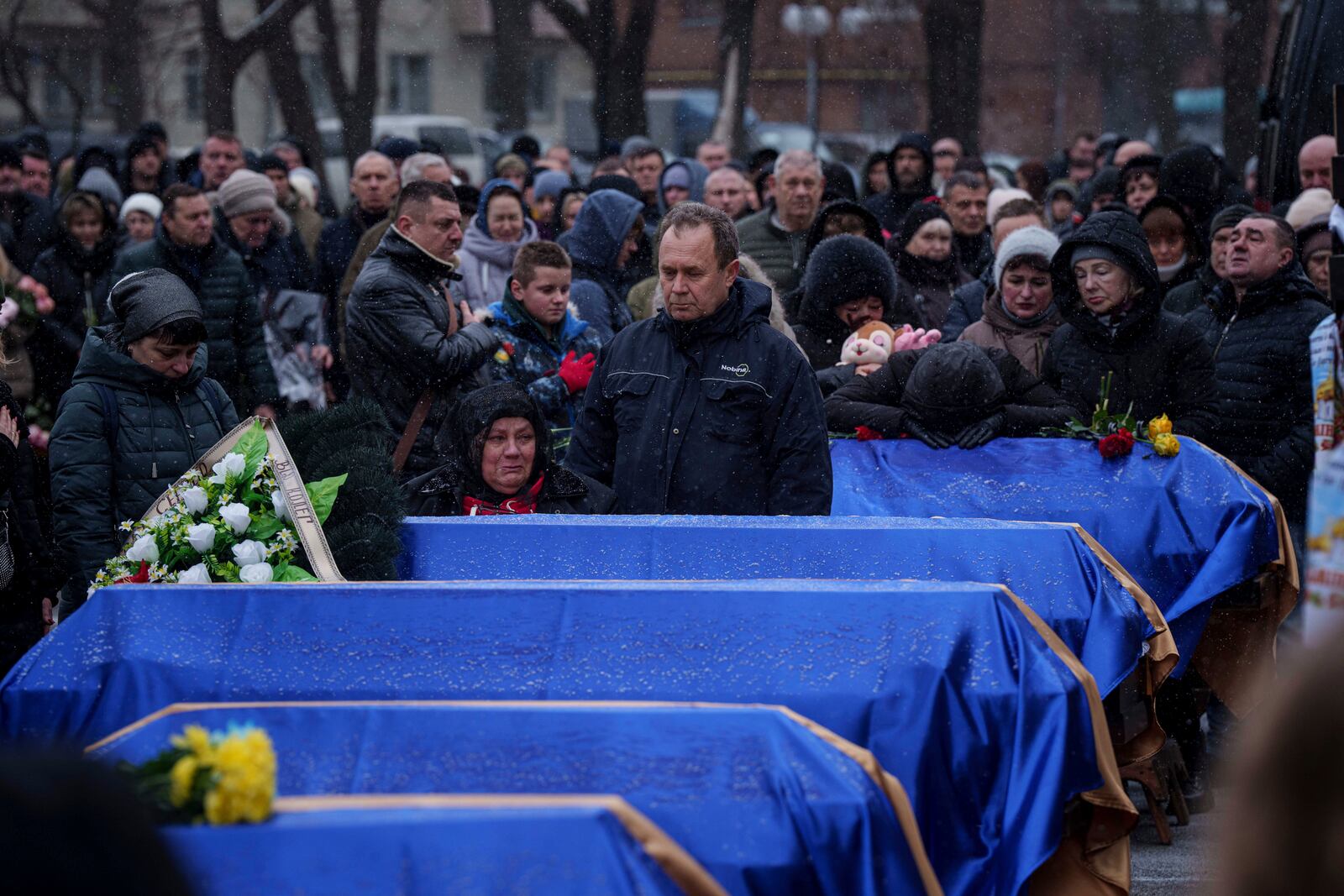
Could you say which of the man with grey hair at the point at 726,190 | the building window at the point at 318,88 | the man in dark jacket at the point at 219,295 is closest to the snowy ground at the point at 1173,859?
the man in dark jacket at the point at 219,295

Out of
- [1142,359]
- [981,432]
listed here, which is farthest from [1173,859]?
[1142,359]

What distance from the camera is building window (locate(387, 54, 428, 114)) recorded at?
48.6 meters

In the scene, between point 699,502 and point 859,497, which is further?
point 859,497

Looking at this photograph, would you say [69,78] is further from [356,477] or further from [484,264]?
[356,477]

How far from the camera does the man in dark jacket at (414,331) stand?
6.90m

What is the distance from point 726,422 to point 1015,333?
264cm

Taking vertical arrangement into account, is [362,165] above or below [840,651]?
above

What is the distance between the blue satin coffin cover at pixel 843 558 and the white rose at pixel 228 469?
22.4 inches

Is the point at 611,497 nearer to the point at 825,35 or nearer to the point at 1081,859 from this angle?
the point at 1081,859

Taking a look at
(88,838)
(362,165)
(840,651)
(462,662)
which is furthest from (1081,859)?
(362,165)

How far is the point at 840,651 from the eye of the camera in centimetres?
382

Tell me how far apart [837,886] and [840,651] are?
30.8 inches

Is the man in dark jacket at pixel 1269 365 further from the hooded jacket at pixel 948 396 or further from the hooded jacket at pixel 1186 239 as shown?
the hooded jacket at pixel 1186 239

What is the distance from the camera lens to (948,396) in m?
6.81
